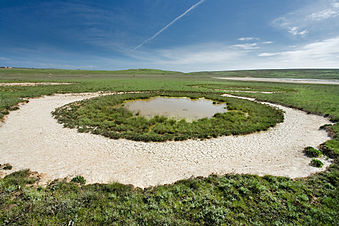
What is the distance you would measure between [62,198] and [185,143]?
6.95m

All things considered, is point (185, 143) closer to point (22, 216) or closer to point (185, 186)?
point (185, 186)

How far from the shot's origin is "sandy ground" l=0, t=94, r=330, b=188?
21.9ft

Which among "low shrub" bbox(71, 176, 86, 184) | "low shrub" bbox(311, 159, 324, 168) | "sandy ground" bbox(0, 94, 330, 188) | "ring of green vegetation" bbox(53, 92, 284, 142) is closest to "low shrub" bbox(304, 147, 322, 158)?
"sandy ground" bbox(0, 94, 330, 188)

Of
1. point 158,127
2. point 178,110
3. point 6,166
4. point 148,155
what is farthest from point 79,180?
point 178,110

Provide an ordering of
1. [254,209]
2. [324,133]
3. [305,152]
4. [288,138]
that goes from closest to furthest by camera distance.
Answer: [254,209] < [305,152] < [288,138] < [324,133]

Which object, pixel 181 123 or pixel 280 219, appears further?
pixel 181 123

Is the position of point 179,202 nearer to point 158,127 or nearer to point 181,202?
point 181,202

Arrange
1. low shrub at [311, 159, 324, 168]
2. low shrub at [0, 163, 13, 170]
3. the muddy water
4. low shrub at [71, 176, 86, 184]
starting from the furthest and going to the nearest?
the muddy water, low shrub at [311, 159, 324, 168], low shrub at [0, 163, 13, 170], low shrub at [71, 176, 86, 184]

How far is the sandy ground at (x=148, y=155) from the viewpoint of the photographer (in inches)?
263

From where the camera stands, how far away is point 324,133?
11.2m

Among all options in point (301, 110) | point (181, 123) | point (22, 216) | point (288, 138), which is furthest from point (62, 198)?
point (301, 110)

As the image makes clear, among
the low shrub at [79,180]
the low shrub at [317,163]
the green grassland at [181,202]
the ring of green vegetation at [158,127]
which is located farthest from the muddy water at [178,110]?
A: the low shrub at [79,180]

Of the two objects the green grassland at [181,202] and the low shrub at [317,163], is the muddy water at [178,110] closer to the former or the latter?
the low shrub at [317,163]

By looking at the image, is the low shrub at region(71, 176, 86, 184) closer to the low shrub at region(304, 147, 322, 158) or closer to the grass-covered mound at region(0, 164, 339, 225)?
the grass-covered mound at region(0, 164, 339, 225)
